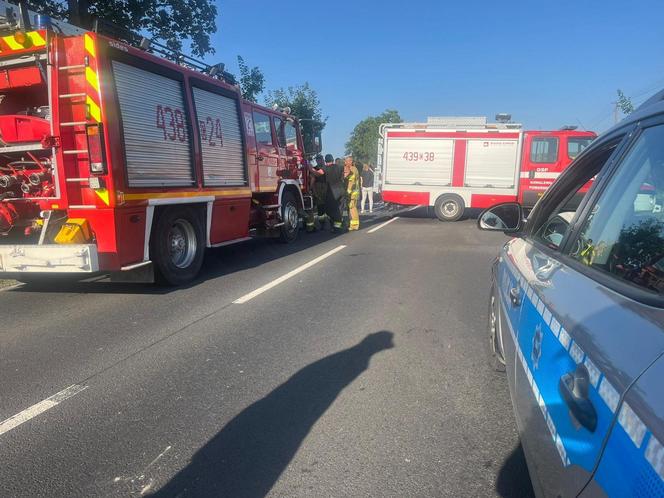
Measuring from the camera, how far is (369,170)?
1861 centimetres

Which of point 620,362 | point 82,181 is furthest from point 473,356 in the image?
point 82,181

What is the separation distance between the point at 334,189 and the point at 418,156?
12.9 feet

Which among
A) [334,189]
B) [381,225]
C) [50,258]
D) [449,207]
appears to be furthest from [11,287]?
[449,207]

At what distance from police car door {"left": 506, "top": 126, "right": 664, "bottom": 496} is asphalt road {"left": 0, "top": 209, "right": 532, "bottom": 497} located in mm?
→ 838

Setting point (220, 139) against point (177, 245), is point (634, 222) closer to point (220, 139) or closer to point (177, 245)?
point (177, 245)

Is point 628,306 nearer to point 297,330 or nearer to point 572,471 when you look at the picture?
point 572,471

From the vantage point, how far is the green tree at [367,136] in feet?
210

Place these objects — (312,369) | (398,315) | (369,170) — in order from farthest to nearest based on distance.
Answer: (369,170)
(398,315)
(312,369)

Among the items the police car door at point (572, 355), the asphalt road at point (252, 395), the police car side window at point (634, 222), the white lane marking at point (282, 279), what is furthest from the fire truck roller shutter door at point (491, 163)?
the police car side window at point (634, 222)

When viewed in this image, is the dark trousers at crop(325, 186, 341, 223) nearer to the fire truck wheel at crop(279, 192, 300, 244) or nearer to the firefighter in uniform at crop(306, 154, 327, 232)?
the firefighter in uniform at crop(306, 154, 327, 232)

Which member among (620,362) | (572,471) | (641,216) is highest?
(641,216)

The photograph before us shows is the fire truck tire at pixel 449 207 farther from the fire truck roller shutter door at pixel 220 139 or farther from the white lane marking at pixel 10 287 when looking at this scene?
the white lane marking at pixel 10 287

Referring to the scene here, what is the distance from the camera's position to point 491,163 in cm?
1477

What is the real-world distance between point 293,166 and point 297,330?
271 inches
